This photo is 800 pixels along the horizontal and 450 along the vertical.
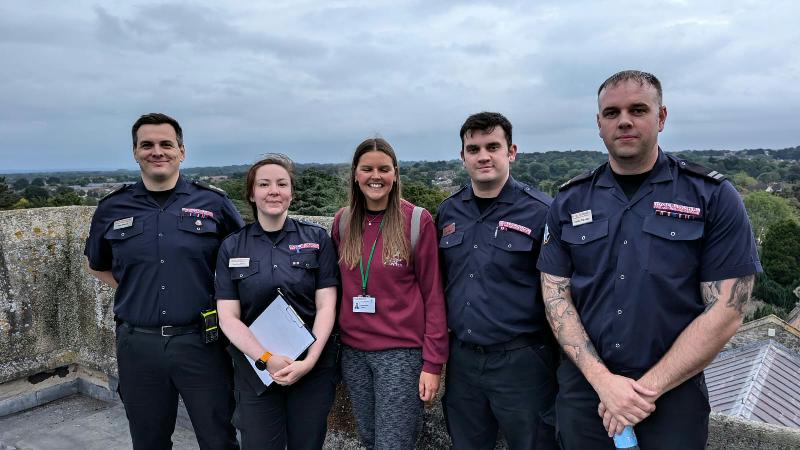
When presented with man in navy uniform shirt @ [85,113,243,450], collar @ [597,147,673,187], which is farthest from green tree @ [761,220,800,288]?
man in navy uniform shirt @ [85,113,243,450]

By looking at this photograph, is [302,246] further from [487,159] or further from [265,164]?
[487,159]

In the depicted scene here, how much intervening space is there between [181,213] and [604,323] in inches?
101

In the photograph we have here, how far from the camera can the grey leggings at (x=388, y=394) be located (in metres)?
3.08

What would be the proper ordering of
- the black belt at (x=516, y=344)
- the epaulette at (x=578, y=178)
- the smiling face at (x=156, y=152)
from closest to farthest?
the epaulette at (x=578, y=178)
the black belt at (x=516, y=344)
the smiling face at (x=156, y=152)

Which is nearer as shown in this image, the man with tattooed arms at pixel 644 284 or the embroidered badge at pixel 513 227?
the man with tattooed arms at pixel 644 284

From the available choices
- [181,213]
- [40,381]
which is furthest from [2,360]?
[181,213]

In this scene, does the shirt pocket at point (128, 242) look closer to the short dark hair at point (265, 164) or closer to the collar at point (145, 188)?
the collar at point (145, 188)

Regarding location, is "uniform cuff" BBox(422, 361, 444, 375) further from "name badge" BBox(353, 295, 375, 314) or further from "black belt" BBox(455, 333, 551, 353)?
"name badge" BBox(353, 295, 375, 314)

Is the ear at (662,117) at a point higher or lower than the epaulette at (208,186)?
higher

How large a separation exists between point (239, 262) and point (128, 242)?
30.5 inches

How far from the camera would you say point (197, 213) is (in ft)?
11.8

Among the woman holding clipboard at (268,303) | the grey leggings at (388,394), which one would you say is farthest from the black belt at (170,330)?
the grey leggings at (388,394)

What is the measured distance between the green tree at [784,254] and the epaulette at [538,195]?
6665cm

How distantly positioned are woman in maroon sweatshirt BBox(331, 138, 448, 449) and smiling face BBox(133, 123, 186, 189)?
3.97 ft
